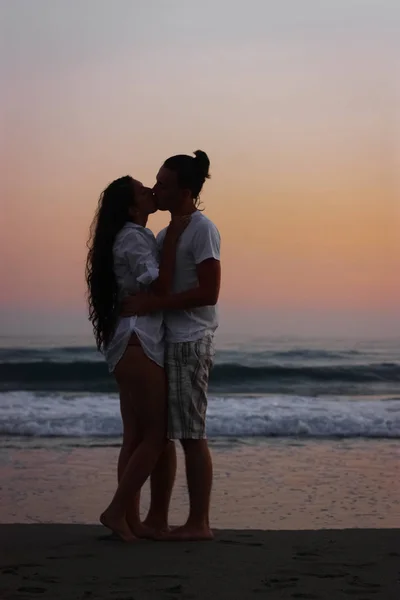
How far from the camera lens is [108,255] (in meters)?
4.12

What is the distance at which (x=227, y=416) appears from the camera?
10266mm

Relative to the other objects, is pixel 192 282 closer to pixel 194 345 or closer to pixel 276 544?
pixel 194 345

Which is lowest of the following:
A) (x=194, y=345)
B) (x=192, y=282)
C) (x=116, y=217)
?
(x=194, y=345)

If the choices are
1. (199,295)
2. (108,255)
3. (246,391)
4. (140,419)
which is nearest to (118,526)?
(140,419)

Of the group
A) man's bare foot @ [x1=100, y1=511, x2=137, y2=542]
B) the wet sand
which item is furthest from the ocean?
man's bare foot @ [x1=100, y1=511, x2=137, y2=542]

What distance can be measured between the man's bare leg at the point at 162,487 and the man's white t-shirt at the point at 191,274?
0.51m

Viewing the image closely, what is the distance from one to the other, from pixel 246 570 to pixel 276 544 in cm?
56

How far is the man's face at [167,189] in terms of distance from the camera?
4.14 m

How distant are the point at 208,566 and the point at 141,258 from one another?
123 centimetres

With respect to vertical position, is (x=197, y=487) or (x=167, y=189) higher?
(x=167, y=189)

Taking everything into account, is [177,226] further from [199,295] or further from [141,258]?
[199,295]

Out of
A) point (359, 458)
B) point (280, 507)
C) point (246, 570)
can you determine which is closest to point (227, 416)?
point (359, 458)

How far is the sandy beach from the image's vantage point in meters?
3.24

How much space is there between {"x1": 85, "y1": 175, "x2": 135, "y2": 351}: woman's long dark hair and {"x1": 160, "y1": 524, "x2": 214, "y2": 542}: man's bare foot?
2.73ft
